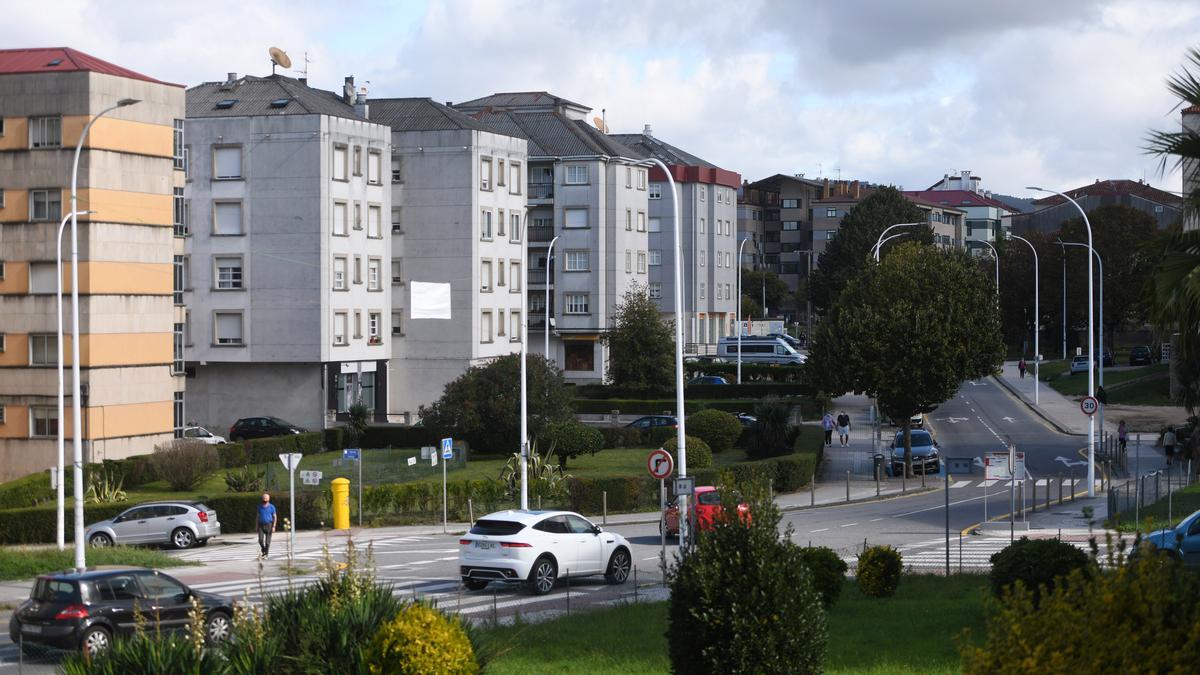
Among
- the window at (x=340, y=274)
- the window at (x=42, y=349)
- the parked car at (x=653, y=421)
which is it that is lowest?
the parked car at (x=653, y=421)

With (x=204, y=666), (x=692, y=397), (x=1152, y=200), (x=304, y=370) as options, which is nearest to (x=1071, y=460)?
(x=692, y=397)

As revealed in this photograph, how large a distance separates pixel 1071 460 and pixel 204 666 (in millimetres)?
50799

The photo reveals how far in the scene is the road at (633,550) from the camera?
81.1ft

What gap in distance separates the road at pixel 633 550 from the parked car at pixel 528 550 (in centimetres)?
36

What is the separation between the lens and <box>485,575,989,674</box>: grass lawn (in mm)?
15773

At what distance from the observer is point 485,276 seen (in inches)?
3022

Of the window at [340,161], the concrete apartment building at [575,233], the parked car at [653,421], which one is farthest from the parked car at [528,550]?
the concrete apartment building at [575,233]

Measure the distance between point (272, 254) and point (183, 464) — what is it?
69.3 ft

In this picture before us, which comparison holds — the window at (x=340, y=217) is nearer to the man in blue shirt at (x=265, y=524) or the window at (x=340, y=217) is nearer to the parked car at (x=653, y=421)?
the parked car at (x=653, y=421)

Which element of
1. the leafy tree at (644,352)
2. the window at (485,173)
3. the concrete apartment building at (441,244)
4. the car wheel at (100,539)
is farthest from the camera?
the leafy tree at (644,352)

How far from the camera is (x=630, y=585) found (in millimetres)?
27344

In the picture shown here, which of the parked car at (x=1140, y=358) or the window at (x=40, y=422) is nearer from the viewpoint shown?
the window at (x=40, y=422)

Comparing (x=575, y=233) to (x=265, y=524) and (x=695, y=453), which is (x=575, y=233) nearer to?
(x=695, y=453)

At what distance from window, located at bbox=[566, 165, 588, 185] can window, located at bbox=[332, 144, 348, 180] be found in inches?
1048
